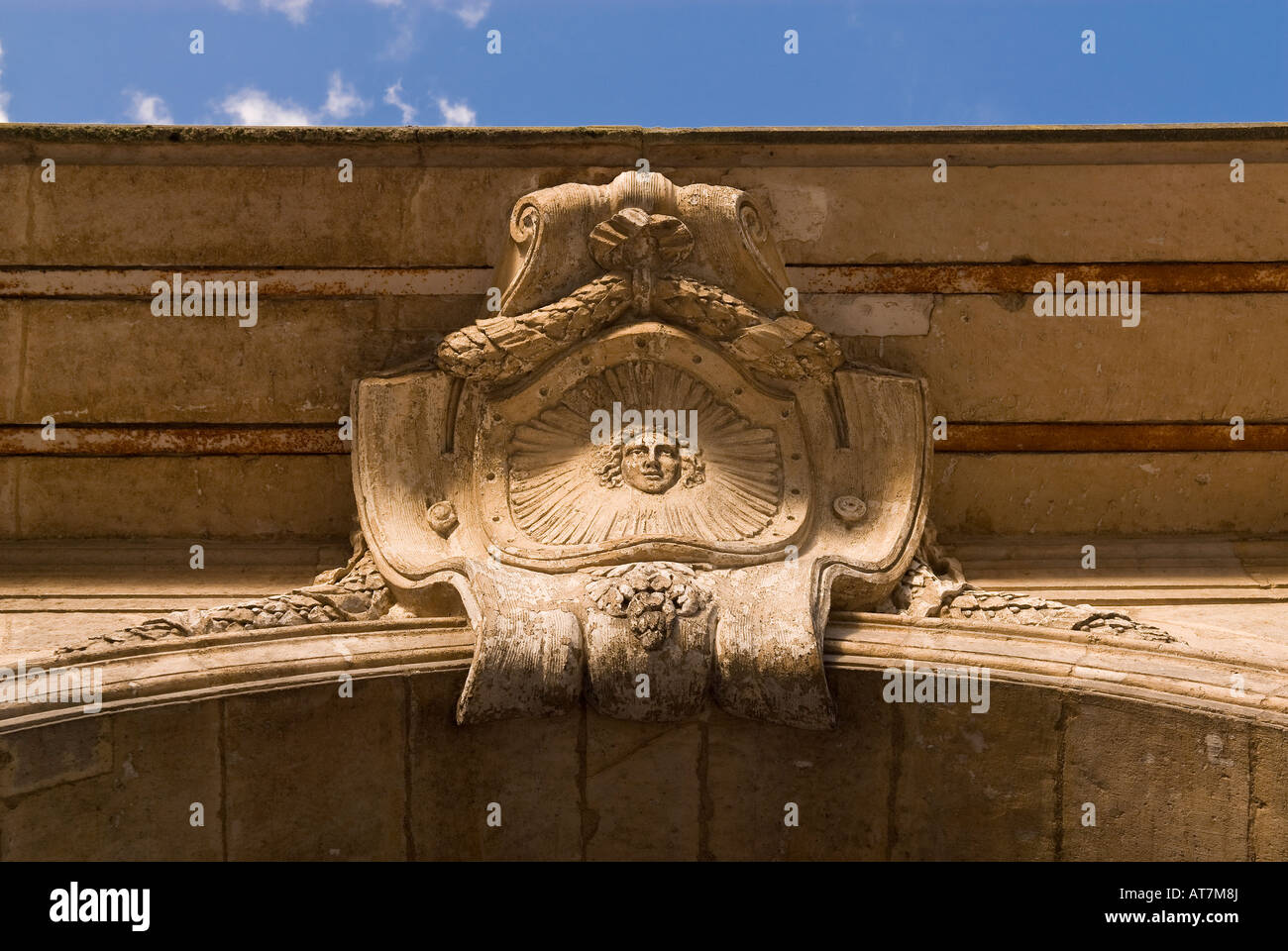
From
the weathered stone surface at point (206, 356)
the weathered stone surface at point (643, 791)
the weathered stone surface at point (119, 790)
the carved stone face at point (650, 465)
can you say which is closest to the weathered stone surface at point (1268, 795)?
the weathered stone surface at point (643, 791)

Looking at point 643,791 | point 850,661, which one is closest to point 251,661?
point 643,791

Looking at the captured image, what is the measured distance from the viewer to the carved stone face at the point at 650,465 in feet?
14.2

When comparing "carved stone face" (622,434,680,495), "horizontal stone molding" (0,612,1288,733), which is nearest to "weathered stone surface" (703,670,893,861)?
"horizontal stone molding" (0,612,1288,733)

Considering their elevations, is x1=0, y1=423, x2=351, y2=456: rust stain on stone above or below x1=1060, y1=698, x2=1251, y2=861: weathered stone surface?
above

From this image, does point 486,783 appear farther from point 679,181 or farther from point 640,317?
point 679,181

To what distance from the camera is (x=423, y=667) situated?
13.3 ft

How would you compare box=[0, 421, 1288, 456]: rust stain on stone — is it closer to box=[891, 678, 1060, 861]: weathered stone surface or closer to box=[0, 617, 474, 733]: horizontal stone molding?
box=[0, 617, 474, 733]: horizontal stone molding

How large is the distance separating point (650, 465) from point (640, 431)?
133 millimetres

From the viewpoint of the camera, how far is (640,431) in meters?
4.42

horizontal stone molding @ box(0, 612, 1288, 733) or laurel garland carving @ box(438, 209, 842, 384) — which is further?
laurel garland carving @ box(438, 209, 842, 384)

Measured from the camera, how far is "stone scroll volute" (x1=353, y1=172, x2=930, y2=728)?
417cm

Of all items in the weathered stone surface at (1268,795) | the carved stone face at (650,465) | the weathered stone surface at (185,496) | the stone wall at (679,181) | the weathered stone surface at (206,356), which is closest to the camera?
the weathered stone surface at (1268,795)

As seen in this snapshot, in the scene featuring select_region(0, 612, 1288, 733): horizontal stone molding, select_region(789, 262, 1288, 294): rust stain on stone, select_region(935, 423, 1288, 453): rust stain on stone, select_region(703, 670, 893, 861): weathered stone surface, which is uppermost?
select_region(789, 262, 1288, 294): rust stain on stone

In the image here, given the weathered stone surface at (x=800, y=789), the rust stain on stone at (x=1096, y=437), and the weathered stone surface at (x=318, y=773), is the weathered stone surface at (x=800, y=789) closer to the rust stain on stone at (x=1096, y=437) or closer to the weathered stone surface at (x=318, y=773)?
the weathered stone surface at (x=318, y=773)
